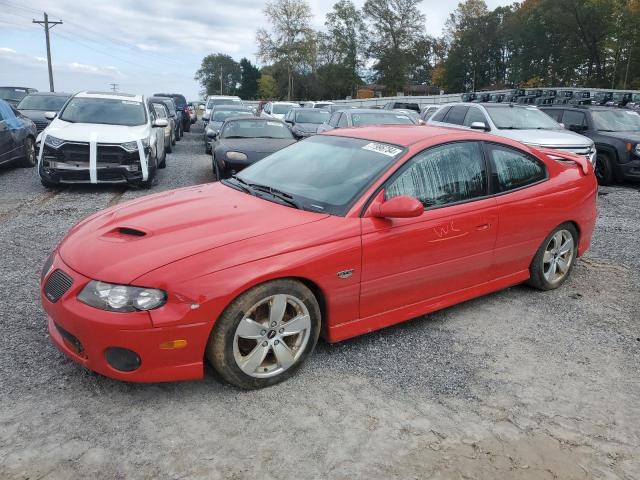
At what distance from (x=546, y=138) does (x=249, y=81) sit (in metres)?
90.4

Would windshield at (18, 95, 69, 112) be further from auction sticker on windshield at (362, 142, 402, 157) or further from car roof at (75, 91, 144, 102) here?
auction sticker on windshield at (362, 142, 402, 157)

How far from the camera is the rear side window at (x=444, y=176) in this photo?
12.6 feet

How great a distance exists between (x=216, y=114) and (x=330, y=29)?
221 ft

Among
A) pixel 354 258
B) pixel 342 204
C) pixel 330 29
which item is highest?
pixel 330 29

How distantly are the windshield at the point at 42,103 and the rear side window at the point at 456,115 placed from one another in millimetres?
10540

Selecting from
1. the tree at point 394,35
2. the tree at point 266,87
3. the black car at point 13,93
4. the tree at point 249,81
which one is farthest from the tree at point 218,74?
the black car at point 13,93

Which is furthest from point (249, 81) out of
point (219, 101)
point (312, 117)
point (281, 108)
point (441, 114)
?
point (441, 114)

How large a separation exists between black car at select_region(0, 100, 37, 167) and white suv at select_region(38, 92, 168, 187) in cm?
143

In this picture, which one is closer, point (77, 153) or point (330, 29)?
point (77, 153)

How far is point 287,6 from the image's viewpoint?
216 feet

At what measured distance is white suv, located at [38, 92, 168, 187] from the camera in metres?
8.79

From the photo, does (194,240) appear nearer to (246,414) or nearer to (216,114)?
(246,414)

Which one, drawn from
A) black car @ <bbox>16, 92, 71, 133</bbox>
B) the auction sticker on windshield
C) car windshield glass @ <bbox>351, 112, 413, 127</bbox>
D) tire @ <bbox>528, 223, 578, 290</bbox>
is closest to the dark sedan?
car windshield glass @ <bbox>351, 112, 413, 127</bbox>

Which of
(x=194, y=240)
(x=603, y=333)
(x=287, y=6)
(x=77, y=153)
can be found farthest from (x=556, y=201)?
(x=287, y=6)
